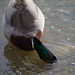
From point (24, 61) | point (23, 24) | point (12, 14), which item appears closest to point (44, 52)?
point (24, 61)

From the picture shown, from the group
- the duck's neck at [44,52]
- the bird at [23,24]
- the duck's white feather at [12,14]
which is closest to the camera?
the duck's neck at [44,52]

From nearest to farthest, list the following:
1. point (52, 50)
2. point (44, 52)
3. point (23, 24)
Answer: point (44, 52) < point (23, 24) < point (52, 50)

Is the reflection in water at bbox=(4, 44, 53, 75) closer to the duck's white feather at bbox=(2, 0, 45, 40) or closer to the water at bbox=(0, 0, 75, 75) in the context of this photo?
the water at bbox=(0, 0, 75, 75)

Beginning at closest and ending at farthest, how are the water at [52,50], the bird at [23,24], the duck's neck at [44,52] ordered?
the duck's neck at [44,52] < the water at [52,50] < the bird at [23,24]

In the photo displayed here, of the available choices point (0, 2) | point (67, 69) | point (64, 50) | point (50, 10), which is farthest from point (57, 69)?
point (0, 2)

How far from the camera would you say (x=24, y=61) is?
3719mm

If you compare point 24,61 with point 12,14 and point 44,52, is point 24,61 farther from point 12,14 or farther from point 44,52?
point 12,14

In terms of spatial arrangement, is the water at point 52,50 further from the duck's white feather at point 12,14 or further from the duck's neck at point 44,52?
the duck's white feather at point 12,14

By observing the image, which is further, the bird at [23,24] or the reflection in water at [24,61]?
→ the bird at [23,24]

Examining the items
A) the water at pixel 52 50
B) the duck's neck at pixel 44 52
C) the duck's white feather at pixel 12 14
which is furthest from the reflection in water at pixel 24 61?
the duck's white feather at pixel 12 14

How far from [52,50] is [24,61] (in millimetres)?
553

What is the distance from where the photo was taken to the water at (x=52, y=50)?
3447 mm

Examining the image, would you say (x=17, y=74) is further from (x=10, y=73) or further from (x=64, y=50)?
(x=64, y=50)

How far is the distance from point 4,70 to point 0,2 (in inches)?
105
